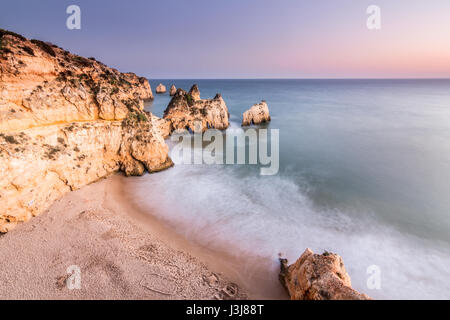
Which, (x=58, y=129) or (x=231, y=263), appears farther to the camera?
(x=58, y=129)

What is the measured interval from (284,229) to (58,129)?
14.3 metres

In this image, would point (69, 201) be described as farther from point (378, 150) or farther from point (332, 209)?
point (378, 150)

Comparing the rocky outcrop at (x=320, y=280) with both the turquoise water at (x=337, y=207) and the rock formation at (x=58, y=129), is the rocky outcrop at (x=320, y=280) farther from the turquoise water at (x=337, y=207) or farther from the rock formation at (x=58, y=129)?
the rock formation at (x=58, y=129)

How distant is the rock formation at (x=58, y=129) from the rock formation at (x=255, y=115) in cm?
1802

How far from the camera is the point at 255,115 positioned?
32.4 metres

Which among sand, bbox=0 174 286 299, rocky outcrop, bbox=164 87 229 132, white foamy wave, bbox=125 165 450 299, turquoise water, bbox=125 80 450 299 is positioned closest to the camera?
sand, bbox=0 174 286 299

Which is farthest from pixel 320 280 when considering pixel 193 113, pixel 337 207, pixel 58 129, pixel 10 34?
pixel 193 113

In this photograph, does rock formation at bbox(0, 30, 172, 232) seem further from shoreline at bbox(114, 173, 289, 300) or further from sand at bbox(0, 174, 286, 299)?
shoreline at bbox(114, 173, 289, 300)

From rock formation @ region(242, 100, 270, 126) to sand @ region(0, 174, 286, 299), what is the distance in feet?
78.5

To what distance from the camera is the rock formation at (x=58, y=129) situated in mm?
9844

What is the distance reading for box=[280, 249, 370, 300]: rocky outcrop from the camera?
557 centimetres

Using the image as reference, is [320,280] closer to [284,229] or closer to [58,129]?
[284,229]

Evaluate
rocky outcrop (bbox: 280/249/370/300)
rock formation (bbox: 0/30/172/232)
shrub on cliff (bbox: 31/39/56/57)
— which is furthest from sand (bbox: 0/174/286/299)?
shrub on cliff (bbox: 31/39/56/57)

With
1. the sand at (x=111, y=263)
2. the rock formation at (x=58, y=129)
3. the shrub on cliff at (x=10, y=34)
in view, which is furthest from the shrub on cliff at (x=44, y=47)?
→ the sand at (x=111, y=263)
